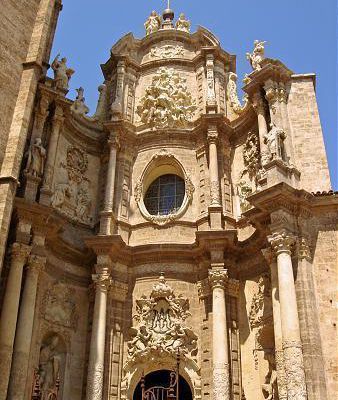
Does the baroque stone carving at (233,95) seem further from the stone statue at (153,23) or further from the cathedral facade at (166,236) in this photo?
the stone statue at (153,23)

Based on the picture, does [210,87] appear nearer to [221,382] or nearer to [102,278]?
[102,278]

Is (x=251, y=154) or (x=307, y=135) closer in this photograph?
(x=307, y=135)

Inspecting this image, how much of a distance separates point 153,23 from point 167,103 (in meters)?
4.42

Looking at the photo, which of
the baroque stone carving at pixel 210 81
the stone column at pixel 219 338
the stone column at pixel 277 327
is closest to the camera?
the stone column at pixel 277 327

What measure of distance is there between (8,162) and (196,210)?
5.81 m

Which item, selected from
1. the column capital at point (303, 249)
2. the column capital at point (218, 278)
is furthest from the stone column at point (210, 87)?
the column capital at point (303, 249)

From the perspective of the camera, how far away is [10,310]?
1327cm

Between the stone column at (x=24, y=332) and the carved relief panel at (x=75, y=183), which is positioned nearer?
the stone column at (x=24, y=332)

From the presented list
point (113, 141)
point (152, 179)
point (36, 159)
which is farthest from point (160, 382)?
point (113, 141)

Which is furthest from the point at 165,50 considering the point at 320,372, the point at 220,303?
the point at 320,372

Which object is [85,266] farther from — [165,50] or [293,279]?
[165,50]

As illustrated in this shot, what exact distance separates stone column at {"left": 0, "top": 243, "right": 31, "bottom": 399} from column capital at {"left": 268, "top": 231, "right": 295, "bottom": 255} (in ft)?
19.7

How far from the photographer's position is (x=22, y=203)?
14305mm

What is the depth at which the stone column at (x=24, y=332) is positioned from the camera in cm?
1277
